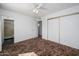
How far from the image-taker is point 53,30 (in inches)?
150

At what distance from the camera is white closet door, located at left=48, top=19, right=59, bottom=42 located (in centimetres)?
353

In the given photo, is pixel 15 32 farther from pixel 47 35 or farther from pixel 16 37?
pixel 47 35

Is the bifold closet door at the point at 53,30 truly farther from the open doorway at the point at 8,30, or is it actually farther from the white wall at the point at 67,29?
the open doorway at the point at 8,30

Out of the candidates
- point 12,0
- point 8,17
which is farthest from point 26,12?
point 12,0

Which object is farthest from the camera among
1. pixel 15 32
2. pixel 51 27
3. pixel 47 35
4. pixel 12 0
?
pixel 47 35

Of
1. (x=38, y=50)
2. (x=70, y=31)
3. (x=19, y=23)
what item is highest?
(x=19, y=23)

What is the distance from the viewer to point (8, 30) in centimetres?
218

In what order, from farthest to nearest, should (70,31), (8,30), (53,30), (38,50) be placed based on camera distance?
(53,30) < (70,31) < (38,50) < (8,30)

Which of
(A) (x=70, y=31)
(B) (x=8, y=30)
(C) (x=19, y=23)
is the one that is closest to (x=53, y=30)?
(A) (x=70, y=31)

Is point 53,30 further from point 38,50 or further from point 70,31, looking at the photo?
point 38,50

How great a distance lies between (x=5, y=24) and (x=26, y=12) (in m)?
0.85

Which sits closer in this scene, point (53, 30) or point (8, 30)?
point (8, 30)

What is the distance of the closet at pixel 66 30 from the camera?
8.50ft

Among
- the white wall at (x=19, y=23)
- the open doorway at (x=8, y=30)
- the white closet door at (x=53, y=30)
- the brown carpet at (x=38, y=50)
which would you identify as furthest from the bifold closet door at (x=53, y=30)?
the open doorway at (x=8, y=30)
